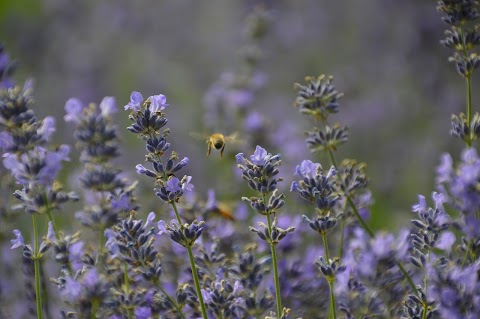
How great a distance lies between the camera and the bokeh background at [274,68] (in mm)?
4617

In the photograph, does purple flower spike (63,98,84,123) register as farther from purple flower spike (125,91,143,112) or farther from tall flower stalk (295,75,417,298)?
tall flower stalk (295,75,417,298)

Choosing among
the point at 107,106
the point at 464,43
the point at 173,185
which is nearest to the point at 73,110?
the point at 107,106

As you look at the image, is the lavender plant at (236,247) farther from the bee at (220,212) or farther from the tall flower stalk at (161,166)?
the bee at (220,212)

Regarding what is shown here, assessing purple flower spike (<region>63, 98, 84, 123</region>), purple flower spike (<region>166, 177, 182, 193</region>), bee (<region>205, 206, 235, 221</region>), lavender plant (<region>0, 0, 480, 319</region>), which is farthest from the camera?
bee (<region>205, 206, 235, 221</region>)

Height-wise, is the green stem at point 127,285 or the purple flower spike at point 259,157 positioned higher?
the purple flower spike at point 259,157

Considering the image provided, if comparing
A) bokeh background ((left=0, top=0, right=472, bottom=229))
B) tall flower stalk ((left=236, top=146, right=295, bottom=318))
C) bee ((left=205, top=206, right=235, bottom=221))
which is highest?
bokeh background ((left=0, top=0, right=472, bottom=229))

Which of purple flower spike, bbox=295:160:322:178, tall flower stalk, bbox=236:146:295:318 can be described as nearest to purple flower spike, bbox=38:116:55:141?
tall flower stalk, bbox=236:146:295:318

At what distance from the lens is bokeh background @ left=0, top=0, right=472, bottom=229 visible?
462 centimetres

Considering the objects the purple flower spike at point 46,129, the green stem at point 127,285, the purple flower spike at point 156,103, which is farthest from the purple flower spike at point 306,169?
the purple flower spike at point 46,129

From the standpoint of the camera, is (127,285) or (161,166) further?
(127,285)

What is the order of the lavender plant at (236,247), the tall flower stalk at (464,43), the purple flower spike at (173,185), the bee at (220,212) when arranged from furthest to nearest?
the bee at (220,212), the tall flower stalk at (464,43), the purple flower spike at (173,185), the lavender plant at (236,247)

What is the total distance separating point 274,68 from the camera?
7242 mm

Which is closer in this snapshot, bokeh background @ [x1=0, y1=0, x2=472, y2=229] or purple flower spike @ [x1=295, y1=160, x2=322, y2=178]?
purple flower spike @ [x1=295, y1=160, x2=322, y2=178]

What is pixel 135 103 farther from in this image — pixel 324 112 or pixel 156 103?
pixel 324 112
